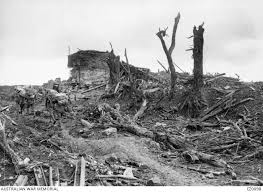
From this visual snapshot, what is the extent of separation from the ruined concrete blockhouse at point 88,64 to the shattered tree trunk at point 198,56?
10.4 meters

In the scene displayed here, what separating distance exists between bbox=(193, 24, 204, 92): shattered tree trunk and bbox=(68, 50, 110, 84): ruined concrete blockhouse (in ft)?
34.3

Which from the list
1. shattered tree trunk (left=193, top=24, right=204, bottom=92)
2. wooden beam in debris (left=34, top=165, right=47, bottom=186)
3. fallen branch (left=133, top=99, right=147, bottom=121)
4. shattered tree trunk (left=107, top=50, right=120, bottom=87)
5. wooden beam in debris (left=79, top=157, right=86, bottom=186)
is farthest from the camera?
shattered tree trunk (left=107, top=50, right=120, bottom=87)

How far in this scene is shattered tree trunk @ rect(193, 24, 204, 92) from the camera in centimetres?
1752

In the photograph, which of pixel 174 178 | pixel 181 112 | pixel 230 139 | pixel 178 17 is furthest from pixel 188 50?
pixel 174 178

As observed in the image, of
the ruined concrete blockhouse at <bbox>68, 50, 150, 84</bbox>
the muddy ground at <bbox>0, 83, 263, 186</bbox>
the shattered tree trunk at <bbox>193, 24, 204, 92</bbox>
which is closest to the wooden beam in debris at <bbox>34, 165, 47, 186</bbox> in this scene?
the muddy ground at <bbox>0, 83, 263, 186</bbox>

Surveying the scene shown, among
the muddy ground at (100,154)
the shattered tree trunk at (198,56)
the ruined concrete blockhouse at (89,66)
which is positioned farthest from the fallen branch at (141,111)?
the ruined concrete blockhouse at (89,66)

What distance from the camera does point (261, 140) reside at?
39.3 ft

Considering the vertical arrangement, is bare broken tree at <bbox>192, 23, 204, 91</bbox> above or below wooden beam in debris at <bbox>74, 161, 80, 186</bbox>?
above

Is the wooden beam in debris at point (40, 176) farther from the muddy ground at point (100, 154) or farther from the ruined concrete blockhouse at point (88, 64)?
the ruined concrete blockhouse at point (88, 64)

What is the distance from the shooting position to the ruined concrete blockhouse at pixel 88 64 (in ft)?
89.4

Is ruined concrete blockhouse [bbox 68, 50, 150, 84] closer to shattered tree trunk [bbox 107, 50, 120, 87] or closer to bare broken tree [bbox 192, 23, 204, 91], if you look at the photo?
shattered tree trunk [bbox 107, 50, 120, 87]

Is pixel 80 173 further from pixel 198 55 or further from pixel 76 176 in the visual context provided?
pixel 198 55

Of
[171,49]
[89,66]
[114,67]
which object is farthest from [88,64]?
[171,49]

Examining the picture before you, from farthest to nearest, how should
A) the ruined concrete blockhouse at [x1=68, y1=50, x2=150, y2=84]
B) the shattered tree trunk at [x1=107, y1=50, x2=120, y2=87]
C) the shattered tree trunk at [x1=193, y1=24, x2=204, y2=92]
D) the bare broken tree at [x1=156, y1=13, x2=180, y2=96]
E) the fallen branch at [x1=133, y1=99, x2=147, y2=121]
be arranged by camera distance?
the ruined concrete blockhouse at [x1=68, y1=50, x2=150, y2=84], the shattered tree trunk at [x1=107, y1=50, x2=120, y2=87], the bare broken tree at [x1=156, y1=13, x2=180, y2=96], the shattered tree trunk at [x1=193, y1=24, x2=204, y2=92], the fallen branch at [x1=133, y1=99, x2=147, y2=121]
